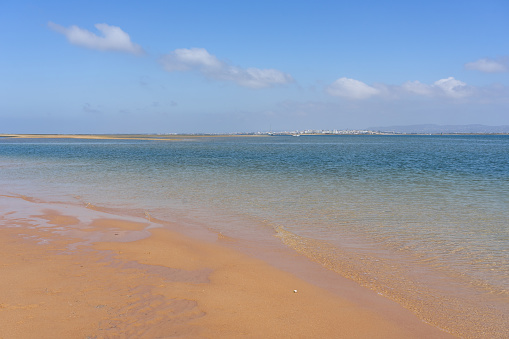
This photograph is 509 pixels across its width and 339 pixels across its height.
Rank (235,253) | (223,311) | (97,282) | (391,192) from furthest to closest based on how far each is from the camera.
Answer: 1. (391,192)
2. (235,253)
3. (97,282)
4. (223,311)

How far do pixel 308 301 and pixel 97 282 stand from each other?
11.2ft

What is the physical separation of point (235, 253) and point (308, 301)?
279cm

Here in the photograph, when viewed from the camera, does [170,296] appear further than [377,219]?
No

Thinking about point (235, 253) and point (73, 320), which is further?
point (235, 253)

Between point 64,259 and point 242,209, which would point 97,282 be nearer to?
point 64,259

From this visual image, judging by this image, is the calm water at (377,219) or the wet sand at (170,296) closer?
the wet sand at (170,296)

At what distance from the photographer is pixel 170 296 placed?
5.89m

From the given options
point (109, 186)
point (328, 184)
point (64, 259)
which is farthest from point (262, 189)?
point (64, 259)

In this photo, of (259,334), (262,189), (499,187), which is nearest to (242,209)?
(262,189)

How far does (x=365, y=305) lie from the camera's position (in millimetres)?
5871

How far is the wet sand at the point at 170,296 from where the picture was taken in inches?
195

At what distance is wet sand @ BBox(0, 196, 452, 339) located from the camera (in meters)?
4.96

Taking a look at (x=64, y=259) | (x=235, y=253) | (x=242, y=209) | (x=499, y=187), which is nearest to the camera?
(x=64, y=259)

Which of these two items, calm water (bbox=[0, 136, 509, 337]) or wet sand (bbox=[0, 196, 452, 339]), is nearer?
wet sand (bbox=[0, 196, 452, 339])
